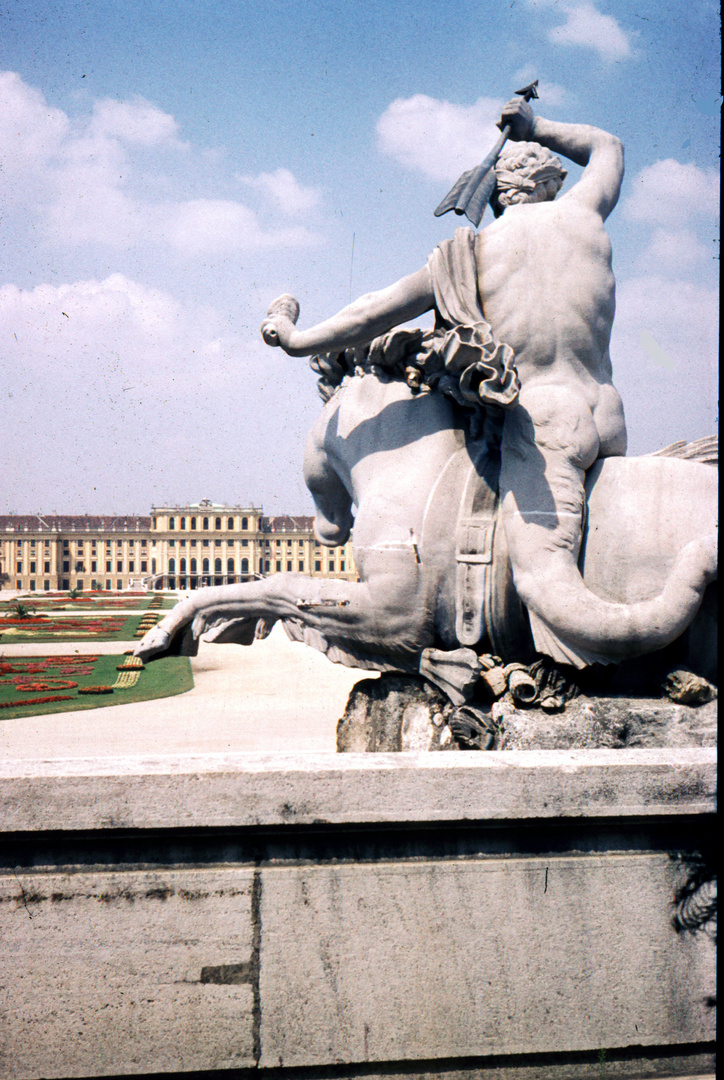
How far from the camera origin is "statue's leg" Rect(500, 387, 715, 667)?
323 cm

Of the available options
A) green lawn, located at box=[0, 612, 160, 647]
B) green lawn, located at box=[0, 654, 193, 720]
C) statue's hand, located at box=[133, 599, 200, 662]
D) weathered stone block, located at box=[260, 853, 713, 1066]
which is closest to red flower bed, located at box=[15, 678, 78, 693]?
green lawn, located at box=[0, 654, 193, 720]

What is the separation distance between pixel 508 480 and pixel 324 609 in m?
0.95

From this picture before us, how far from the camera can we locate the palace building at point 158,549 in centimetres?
8088

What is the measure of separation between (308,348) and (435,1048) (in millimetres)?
2891

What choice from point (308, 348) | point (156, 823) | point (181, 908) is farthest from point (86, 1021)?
point (308, 348)

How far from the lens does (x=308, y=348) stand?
13.4 ft

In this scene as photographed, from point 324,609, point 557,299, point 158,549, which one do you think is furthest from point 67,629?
point 158,549

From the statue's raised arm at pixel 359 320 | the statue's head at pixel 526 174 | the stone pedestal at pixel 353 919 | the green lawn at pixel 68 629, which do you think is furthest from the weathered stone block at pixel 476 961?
the green lawn at pixel 68 629

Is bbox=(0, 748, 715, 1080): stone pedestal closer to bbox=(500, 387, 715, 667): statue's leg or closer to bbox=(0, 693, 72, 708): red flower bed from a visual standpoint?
bbox=(500, 387, 715, 667): statue's leg

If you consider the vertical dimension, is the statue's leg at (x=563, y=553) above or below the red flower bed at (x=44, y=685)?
above

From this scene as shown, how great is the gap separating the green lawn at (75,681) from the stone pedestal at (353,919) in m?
9.71

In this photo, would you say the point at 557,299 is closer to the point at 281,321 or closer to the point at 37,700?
the point at 281,321

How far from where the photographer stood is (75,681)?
1539 centimetres

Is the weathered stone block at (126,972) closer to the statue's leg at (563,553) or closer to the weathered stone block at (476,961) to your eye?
the weathered stone block at (476,961)
